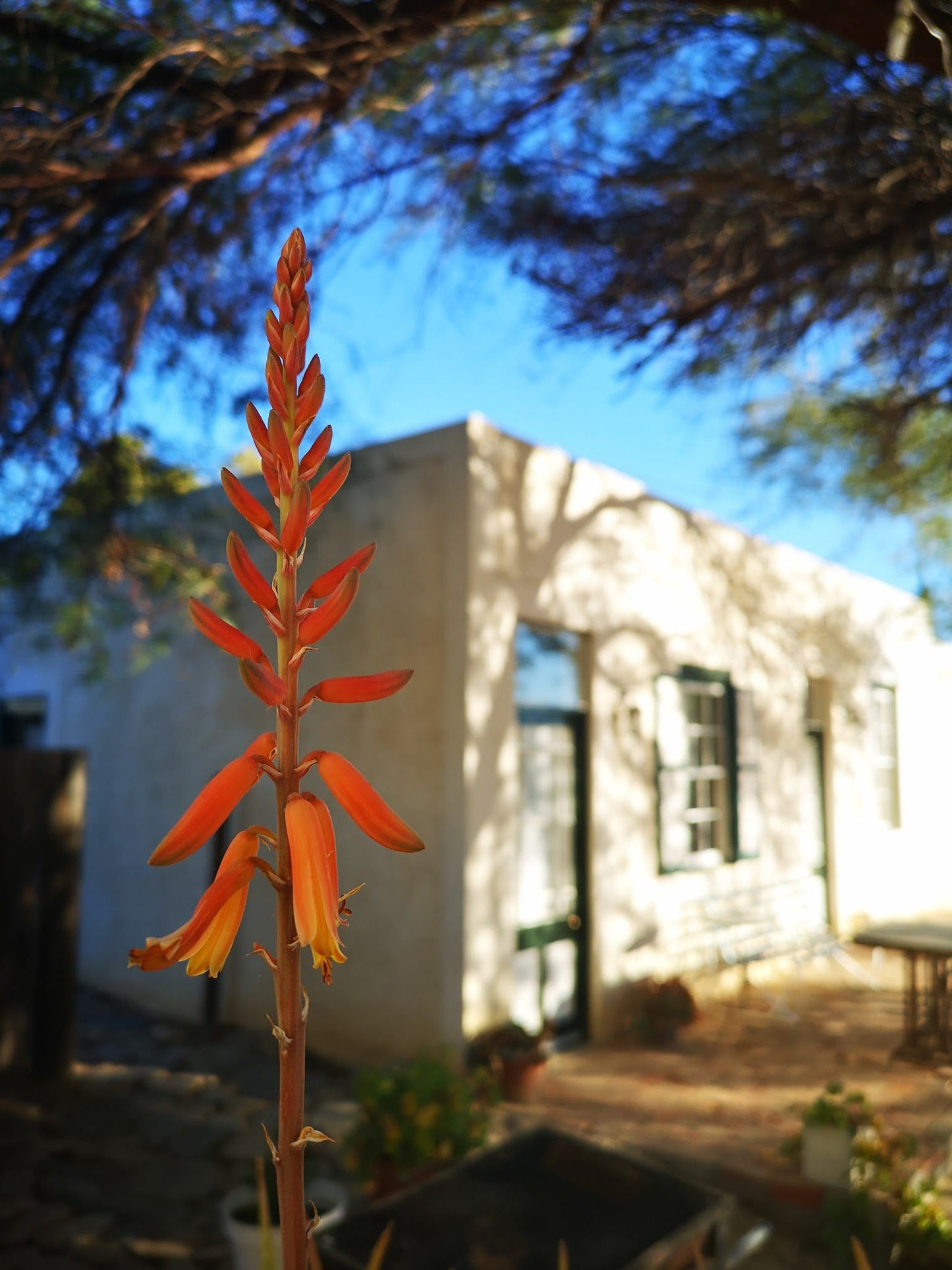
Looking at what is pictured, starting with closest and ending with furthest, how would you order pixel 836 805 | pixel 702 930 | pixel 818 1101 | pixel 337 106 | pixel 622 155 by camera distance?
pixel 337 106 → pixel 818 1101 → pixel 622 155 → pixel 702 930 → pixel 836 805

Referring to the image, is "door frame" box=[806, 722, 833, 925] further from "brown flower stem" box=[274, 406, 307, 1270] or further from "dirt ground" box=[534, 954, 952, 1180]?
"brown flower stem" box=[274, 406, 307, 1270]

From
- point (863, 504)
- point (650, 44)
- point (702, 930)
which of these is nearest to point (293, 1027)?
point (650, 44)

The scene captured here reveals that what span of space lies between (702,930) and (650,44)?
6254 millimetres

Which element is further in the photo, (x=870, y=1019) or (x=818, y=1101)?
(x=870, y=1019)

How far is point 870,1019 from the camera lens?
306 inches

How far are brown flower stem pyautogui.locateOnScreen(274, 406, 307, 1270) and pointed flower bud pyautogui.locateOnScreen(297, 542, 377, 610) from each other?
5 centimetres

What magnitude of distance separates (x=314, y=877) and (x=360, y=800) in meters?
0.09

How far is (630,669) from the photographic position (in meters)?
7.50

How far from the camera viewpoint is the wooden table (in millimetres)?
6727

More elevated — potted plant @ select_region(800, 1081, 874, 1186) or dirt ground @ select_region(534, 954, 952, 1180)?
potted plant @ select_region(800, 1081, 874, 1186)

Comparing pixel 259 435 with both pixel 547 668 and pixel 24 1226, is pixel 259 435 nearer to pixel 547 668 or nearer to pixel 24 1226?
pixel 24 1226

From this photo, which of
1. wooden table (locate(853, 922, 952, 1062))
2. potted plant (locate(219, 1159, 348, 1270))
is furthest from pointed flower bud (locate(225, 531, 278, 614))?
wooden table (locate(853, 922, 952, 1062))

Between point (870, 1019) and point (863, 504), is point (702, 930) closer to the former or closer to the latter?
point (870, 1019)

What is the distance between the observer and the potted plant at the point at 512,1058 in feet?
18.6
